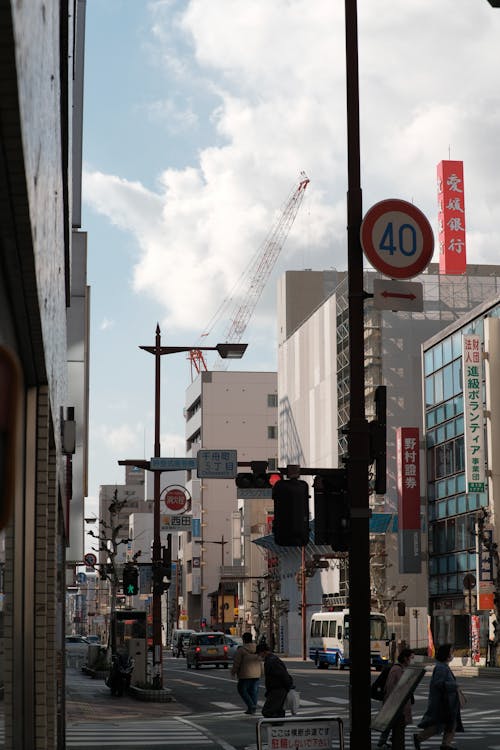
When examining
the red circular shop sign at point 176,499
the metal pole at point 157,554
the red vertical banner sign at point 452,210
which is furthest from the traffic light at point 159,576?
the red vertical banner sign at point 452,210

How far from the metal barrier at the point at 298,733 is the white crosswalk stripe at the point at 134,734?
30.4ft

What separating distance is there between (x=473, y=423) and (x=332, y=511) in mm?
54058

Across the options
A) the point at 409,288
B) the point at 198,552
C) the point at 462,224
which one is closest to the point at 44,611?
the point at 409,288

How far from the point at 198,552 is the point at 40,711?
472ft

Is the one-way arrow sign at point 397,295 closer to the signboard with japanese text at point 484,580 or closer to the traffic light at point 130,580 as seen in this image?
the traffic light at point 130,580

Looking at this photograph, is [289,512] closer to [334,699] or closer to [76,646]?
[334,699]

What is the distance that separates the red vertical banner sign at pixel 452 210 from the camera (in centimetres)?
8044

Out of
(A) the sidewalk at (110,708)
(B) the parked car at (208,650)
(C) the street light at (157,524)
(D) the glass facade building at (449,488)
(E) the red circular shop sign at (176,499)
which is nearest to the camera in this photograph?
(A) the sidewalk at (110,708)

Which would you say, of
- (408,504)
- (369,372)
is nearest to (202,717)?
(408,504)

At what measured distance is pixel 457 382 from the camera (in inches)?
2785

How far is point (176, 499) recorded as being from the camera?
47406 millimetres

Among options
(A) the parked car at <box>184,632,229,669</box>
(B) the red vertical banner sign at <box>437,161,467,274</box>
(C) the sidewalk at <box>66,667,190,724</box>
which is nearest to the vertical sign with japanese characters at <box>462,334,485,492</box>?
(A) the parked car at <box>184,632,229,669</box>

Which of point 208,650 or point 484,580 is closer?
point 484,580

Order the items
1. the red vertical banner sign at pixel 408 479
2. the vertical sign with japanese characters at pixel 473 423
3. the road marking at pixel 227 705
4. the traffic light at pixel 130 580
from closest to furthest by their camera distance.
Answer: the road marking at pixel 227 705, the traffic light at pixel 130 580, the vertical sign with japanese characters at pixel 473 423, the red vertical banner sign at pixel 408 479
